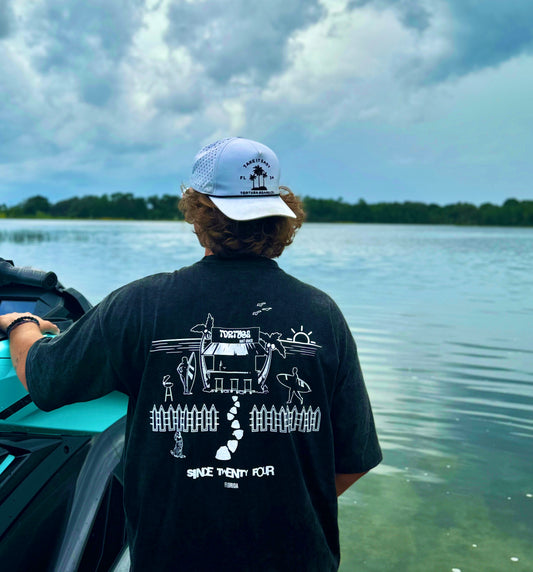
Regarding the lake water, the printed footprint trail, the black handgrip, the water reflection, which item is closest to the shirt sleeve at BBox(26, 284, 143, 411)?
the printed footprint trail

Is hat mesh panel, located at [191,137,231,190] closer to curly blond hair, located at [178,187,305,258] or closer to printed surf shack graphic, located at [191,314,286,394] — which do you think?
curly blond hair, located at [178,187,305,258]

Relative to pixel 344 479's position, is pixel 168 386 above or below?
above

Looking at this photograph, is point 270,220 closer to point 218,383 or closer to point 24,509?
point 218,383

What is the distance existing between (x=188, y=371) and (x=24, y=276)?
1381 millimetres

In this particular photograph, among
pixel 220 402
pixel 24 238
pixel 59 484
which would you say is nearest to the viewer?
pixel 220 402

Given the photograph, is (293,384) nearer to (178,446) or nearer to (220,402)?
(220,402)

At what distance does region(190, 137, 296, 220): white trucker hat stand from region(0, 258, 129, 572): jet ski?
96cm

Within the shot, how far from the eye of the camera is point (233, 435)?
157cm

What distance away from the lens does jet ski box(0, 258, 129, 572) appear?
6.71ft

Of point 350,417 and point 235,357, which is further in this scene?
point 350,417

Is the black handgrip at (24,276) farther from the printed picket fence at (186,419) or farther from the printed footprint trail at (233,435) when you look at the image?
the printed footprint trail at (233,435)

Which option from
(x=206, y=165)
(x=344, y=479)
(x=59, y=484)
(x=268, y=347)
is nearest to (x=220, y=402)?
(x=268, y=347)

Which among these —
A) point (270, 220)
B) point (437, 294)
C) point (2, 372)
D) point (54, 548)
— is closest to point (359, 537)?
point (54, 548)

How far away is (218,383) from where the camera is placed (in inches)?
61.8
